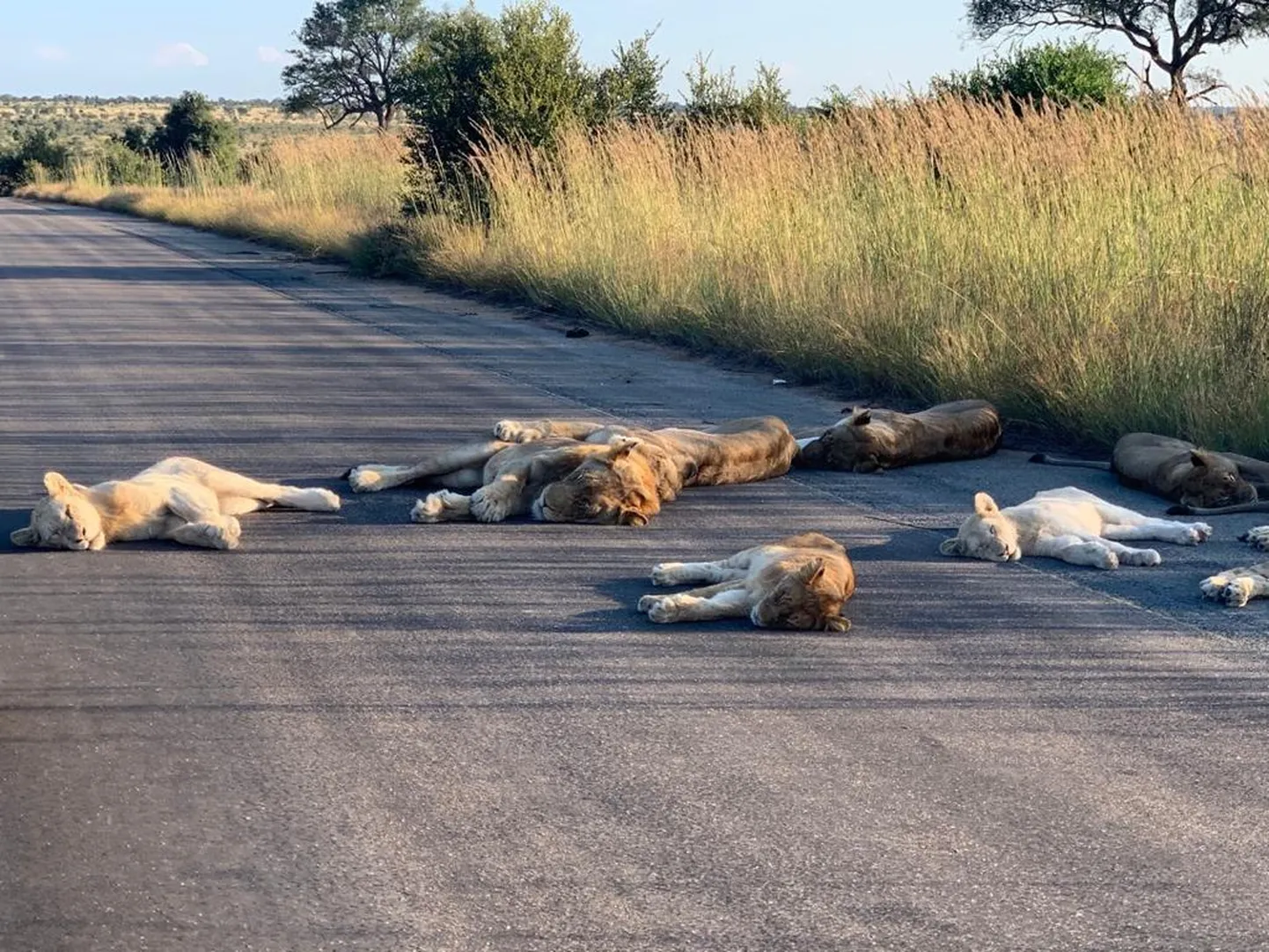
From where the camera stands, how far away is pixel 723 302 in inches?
560

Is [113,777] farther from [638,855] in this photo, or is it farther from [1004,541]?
[1004,541]

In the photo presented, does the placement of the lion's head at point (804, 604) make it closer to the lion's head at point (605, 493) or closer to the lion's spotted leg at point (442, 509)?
the lion's head at point (605, 493)

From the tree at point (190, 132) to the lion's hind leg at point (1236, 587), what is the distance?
4643 centimetres

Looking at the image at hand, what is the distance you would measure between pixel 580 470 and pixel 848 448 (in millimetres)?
1826

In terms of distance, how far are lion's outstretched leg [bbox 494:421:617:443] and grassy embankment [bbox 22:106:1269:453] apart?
9.91ft

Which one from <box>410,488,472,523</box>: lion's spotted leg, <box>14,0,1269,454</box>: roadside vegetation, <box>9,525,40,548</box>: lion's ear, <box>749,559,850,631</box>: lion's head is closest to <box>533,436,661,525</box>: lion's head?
<box>410,488,472,523</box>: lion's spotted leg

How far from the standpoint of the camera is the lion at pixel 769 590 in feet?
19.7

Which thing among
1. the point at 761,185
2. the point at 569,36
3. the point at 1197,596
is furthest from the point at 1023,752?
the point at 569,36

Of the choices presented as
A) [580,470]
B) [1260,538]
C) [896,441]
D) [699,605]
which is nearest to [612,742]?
[699,605]

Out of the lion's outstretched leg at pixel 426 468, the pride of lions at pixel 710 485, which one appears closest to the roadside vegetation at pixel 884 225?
the pride of lions at pixel 710 485

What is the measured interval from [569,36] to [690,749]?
Answer: 19.6 meters

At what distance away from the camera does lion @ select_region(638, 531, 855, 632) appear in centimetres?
602

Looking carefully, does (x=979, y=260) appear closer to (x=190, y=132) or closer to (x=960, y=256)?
(x=960, y=256)

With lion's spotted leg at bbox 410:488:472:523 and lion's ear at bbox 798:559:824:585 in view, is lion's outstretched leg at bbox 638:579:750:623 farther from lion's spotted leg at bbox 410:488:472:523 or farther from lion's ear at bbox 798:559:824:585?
lion's spotted leg at bbox 410:488:472:523
